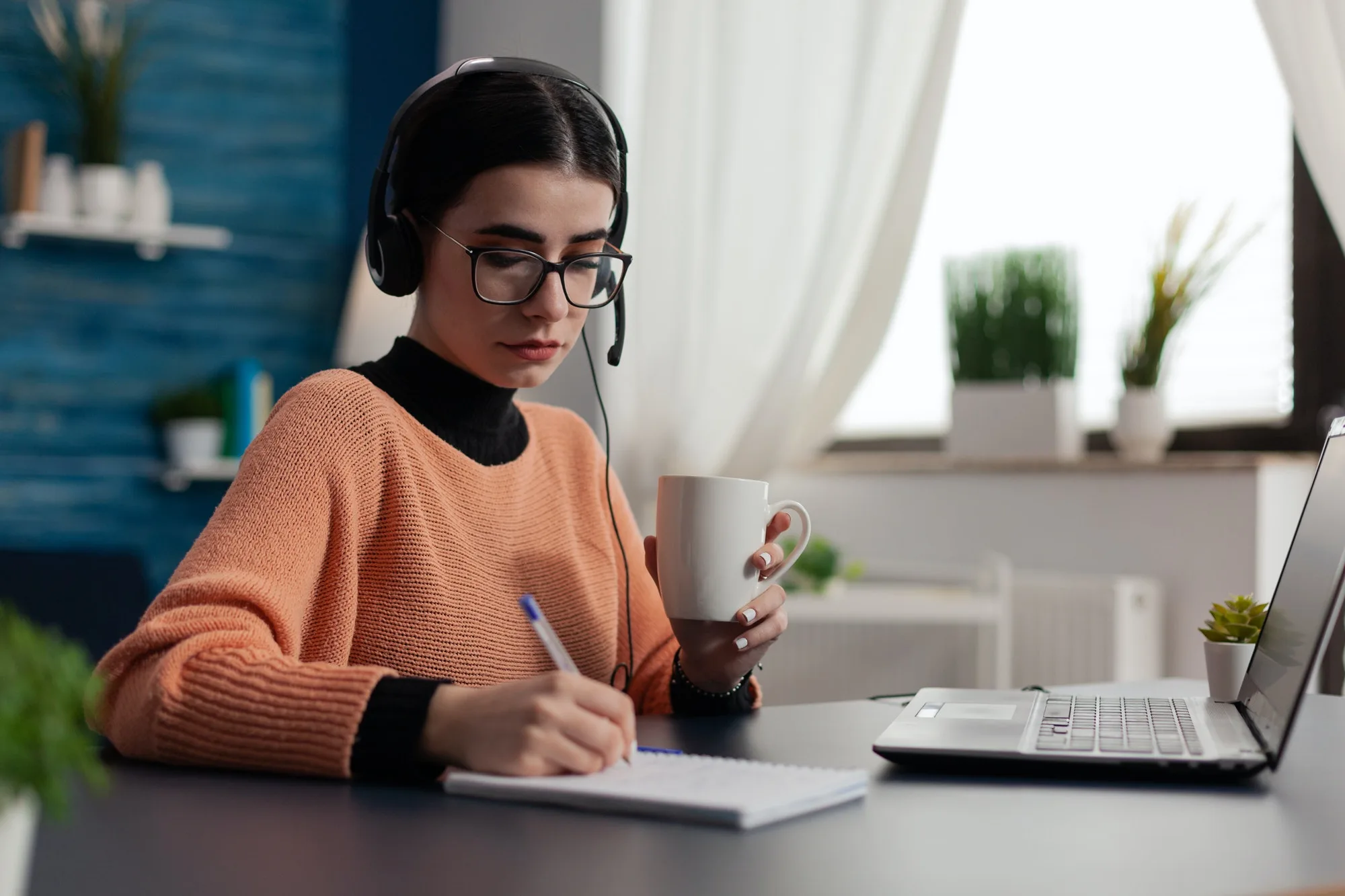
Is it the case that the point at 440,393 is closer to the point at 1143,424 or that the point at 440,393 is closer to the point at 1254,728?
the point at 1254,728

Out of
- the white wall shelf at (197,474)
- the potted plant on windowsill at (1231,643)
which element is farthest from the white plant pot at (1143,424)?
the white wall shelf at (197,474)

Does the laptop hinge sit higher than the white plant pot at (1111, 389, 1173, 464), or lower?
lower

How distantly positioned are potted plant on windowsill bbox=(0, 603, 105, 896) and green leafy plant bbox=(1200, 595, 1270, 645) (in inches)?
39.5

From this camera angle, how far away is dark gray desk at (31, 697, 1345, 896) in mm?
589

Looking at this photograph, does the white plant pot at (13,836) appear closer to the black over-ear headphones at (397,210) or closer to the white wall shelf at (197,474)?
the black over-ear headphones at (397,210)

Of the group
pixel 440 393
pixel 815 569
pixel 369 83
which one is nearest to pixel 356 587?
pixel 440 393

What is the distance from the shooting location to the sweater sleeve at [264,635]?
82cm

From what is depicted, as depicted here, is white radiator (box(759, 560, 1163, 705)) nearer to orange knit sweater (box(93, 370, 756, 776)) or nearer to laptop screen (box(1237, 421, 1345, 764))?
orange knit sweater (box(93, 370, 756, 776))

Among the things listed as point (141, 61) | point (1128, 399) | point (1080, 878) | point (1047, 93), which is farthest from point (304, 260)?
point (1080, 878)

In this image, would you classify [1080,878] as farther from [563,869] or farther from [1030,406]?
[1030,406]

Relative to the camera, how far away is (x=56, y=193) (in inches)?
130

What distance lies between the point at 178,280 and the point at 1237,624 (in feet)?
10.0

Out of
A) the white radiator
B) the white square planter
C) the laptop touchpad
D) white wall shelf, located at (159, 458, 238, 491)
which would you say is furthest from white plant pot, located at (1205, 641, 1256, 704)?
white wall shelf, located at (159, 458, 238, 491)

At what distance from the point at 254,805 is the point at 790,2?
2234 millimetres
